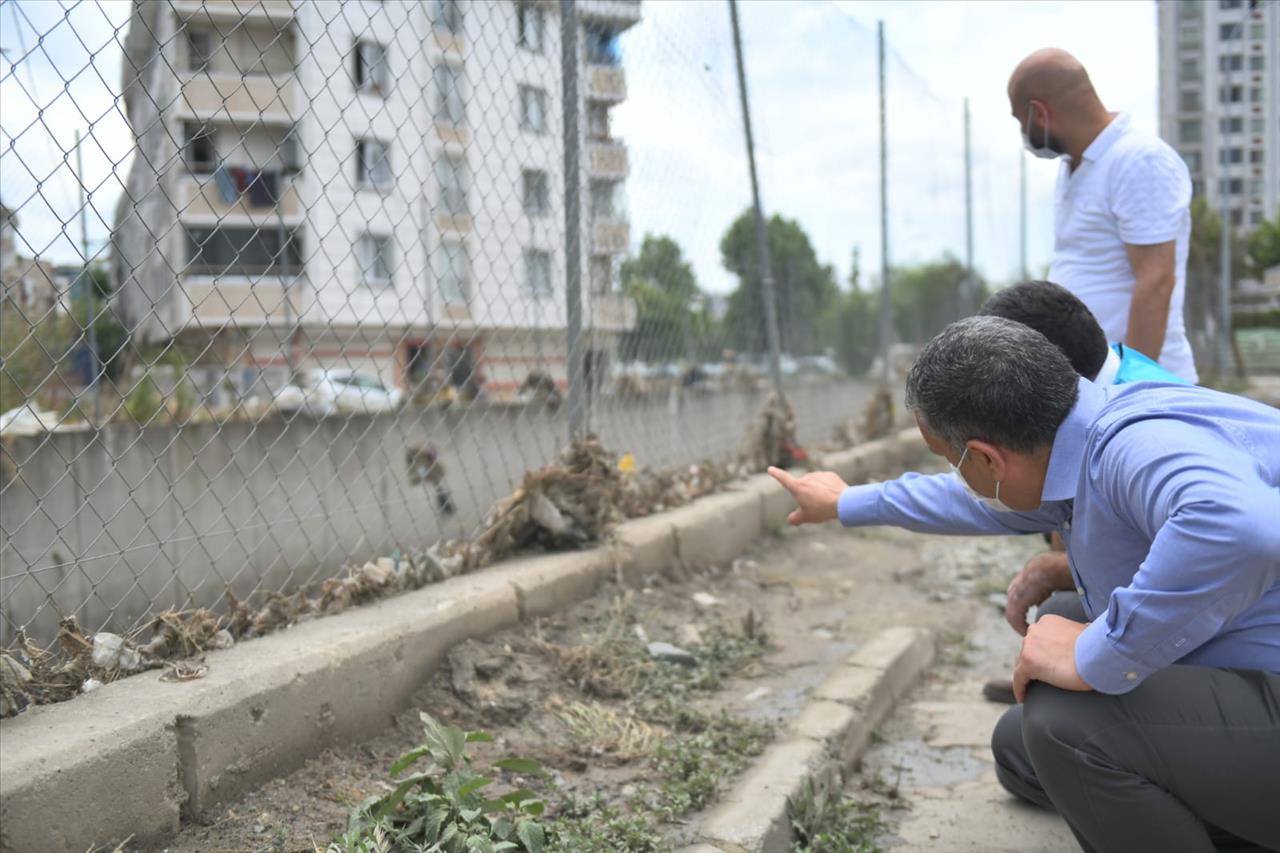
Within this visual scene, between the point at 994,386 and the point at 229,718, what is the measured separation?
1.53 m

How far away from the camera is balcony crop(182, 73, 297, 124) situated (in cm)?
238

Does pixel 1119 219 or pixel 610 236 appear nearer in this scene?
pixel 1119 219

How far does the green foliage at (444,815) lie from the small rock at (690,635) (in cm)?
130

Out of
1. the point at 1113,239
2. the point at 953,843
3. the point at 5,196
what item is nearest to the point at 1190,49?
the point at 1113,239

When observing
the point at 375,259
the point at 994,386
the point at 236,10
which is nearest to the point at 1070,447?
the point at 994,386

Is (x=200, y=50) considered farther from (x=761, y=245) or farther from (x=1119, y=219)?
(x=761, y=245)

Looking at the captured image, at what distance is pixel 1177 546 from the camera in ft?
4.67

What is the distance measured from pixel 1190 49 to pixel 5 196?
5.76 metres

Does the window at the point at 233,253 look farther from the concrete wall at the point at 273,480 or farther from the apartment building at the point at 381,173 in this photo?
the concrete wall at the point at 273,480

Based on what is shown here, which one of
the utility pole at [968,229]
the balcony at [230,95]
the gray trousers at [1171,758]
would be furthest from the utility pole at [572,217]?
the utility pole at [968,229]

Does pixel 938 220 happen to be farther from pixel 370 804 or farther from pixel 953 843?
pixel 370 804

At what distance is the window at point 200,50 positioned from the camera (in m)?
2.34

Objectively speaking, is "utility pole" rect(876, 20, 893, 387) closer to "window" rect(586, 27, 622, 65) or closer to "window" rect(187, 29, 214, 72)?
"window" rect(586, 27, 622, 65)

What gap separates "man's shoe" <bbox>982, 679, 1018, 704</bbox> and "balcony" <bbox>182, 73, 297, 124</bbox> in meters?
2.60
